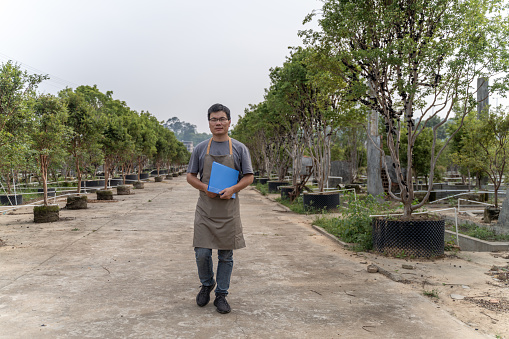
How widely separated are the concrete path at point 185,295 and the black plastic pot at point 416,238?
90cm

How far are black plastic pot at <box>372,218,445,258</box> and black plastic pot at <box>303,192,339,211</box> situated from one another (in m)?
7.15

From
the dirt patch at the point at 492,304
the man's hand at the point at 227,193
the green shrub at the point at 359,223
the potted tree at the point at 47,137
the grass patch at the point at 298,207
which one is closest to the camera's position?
the man's hand at the point at 227,193

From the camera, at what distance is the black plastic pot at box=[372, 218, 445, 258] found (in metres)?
6.92

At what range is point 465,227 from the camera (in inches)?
418

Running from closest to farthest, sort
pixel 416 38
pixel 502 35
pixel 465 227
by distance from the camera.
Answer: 1. pixel 502 35
2. pixel 416 38
3. pixel 465 227

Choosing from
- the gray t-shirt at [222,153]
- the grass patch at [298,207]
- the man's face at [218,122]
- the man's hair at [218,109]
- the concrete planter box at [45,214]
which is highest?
the man's hair at [218,109]

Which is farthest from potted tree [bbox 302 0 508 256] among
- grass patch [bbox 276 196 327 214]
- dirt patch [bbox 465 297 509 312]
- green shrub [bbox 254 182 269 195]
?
green shrub [bbox 254 182 269 195]

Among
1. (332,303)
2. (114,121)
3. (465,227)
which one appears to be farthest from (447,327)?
(114,121)

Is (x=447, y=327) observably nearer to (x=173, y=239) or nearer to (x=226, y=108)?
(x=226, y=108)

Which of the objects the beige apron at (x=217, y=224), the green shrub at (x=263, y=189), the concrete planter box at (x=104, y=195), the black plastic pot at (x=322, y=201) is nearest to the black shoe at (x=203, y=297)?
the beige apron at (x=217, y=224)

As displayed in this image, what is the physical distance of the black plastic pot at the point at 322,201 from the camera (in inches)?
563

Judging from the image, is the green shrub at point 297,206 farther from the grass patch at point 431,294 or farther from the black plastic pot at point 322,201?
the grass patch at point 431,294

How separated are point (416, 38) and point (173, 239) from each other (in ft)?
20.9

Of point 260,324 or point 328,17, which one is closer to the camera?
point 260,324
